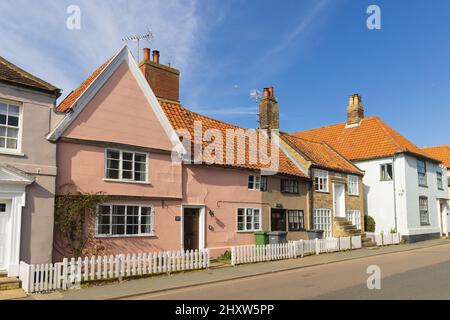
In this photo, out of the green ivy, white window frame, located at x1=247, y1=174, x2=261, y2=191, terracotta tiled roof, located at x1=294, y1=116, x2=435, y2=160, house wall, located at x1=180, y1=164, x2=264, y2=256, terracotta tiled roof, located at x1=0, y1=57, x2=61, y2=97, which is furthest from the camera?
terracotta tiled roof, located at x1=294, y1=116, x2=435, y2=160

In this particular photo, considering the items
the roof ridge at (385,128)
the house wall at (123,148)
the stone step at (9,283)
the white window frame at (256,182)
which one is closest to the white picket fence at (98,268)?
the stone step at (9,283)

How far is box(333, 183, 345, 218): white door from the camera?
28906 millimetres

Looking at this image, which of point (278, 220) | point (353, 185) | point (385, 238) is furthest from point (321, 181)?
point (385, 238)

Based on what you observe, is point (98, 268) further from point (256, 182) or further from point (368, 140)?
point (368, 140)

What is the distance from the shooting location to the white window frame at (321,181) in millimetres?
26542

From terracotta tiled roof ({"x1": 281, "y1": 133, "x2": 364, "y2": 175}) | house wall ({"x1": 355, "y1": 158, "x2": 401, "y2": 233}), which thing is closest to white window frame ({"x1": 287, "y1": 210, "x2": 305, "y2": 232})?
terracotta tiled roof ({"x1": 281, "y1": 133, "x2": 364, "y2": 175})

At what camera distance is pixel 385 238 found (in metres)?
28.4

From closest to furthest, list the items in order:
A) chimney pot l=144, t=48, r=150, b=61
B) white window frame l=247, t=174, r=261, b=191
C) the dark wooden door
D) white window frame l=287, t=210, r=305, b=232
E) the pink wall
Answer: the pink wall < the dark wooden door < chimney pot l=144, t=48, r=150, b=61 < white window frame l=247, t=174, r=261, b=191 < white window frame l=287, t=210, r=305, b=232

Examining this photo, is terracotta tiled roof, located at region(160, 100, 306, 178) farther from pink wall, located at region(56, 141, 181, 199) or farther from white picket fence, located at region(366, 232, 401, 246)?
white picket fence, located at region(366, 232, 401, 246)

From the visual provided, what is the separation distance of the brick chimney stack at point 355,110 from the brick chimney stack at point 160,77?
20.9 meters

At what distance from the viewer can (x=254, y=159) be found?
22922mm

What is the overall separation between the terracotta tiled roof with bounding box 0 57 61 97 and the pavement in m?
6.82

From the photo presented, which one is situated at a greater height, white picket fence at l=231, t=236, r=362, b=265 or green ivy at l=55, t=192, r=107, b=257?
green ivy at l=55, t=192, r=107, b=257
